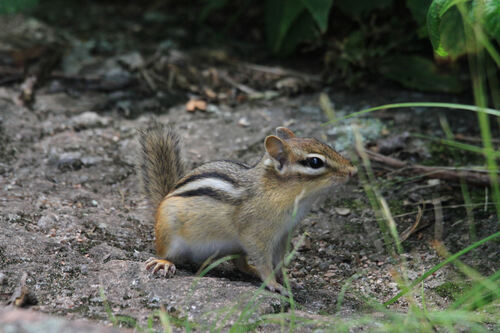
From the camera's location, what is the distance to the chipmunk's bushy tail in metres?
3.66

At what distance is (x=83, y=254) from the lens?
3.32 metres

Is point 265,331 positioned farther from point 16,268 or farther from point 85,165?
point 85,165

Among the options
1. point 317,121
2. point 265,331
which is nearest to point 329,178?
point 265,331

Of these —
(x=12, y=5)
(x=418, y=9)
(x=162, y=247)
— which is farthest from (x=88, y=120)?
(x=418, y=9)

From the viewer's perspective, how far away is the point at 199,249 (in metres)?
3.33

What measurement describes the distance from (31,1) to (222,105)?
1.84 meters

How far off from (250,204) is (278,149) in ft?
1.10

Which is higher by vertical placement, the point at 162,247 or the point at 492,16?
the point at 492,16

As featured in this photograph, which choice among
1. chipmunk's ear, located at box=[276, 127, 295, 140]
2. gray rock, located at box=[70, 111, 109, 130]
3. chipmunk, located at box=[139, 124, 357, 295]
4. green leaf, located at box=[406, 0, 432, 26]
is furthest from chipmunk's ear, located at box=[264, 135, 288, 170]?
gray rock, located at box=[70, 111, 109, 130]

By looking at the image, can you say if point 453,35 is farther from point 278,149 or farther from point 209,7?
point 209,7

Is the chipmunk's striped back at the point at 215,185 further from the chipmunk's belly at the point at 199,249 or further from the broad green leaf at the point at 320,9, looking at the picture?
the broad green leaf at the point at 320,9

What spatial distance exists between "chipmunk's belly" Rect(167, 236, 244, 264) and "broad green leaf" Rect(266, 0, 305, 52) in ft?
9.28

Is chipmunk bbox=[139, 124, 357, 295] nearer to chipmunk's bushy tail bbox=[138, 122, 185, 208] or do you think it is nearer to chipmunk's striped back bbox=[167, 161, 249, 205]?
chipmunk's striped back bbox=[167, 161, 249, 205]

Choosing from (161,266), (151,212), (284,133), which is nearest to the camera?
(161,266)
